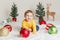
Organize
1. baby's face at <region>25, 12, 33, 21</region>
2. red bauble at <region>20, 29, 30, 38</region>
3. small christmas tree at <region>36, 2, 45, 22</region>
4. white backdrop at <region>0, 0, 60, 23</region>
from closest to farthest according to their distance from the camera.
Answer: red bauble at <region>20, 29, 30, 38</region>, baby's face at <region>25, 12, 33, 21</region>, small christmas tree at <region>36, 2, 45, 22</region>, white backdrop at <region>0, 0, 60, 23</region>

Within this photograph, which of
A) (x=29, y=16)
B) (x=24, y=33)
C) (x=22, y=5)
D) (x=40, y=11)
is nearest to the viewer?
(x=24, y=33)

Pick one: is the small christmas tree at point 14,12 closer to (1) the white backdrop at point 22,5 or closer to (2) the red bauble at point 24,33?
(1) the white backdrop at point 22,5

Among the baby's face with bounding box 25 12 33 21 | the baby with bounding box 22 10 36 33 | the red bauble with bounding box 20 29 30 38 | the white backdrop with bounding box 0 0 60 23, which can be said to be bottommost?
the red bauble with bounding box 20 29 30 38

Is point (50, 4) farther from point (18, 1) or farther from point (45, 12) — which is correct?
point (18, 1)

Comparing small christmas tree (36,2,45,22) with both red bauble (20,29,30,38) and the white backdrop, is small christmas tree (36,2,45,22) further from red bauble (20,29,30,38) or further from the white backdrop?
red bauble (20,29,30,38)

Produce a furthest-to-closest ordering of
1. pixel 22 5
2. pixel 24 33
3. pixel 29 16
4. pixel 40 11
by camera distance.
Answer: pixel 22 5 < pixel 40 11 < pixel 29 16 < pixel 24 33

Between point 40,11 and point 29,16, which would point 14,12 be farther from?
point 29,16

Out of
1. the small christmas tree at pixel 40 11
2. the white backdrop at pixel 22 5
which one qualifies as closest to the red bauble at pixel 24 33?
the small christmas tree at pixel 40 11

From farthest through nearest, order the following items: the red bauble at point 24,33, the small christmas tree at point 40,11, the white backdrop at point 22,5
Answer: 1. the white backdrop at point 22,5
2. the small christmas tree at point 40,11
3. the red bauble at point 24,33

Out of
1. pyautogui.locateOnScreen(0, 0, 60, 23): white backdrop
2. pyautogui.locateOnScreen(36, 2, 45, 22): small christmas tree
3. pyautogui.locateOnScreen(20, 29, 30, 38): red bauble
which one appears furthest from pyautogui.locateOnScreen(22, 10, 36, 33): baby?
pyautogui.locateOnScreen(0, 0, 60, 23): white backdrop

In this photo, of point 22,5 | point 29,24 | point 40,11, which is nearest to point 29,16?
point 29,24

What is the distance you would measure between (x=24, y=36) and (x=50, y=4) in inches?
30.6

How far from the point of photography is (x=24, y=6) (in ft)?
6.04

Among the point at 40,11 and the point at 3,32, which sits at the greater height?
the point at 40,11
